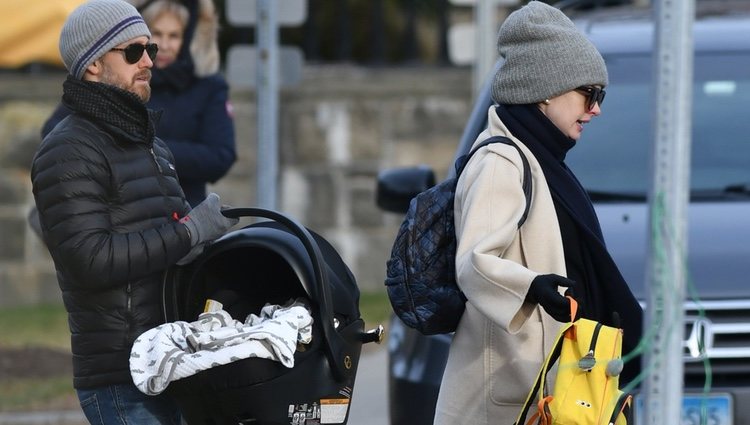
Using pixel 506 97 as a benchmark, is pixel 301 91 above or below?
below

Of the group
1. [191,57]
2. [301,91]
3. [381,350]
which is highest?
[191,57]

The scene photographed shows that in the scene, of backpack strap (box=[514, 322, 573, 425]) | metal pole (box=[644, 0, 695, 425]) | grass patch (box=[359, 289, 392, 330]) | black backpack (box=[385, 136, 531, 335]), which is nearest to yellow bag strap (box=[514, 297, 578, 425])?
backpack strap (box=[514, 322, 573, 425])

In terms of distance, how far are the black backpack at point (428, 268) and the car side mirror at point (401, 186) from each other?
1.97 metres

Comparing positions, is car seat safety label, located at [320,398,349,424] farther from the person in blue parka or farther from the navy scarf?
the person in blue parka

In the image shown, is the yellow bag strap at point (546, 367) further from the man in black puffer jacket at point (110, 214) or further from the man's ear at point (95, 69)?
the man's ear at point (95, 69)

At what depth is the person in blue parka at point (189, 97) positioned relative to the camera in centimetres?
600

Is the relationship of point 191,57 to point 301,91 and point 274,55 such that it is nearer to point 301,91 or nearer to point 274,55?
point 274,55

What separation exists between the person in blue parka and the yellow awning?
4052 millimetres

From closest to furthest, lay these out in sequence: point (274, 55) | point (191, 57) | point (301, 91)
→ 1. point (191, 57)
2. point (274, 55)
3. point (301, 91)

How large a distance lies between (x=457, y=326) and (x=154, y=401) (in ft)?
2.48

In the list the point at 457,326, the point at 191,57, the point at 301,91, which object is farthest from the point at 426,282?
the point at 301,91

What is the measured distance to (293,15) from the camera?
26.6ft

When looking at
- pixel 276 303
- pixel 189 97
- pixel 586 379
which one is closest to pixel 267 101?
pixel 189 97

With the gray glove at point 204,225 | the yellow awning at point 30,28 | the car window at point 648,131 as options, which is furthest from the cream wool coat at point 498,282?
the yellow awning at point 30,28
